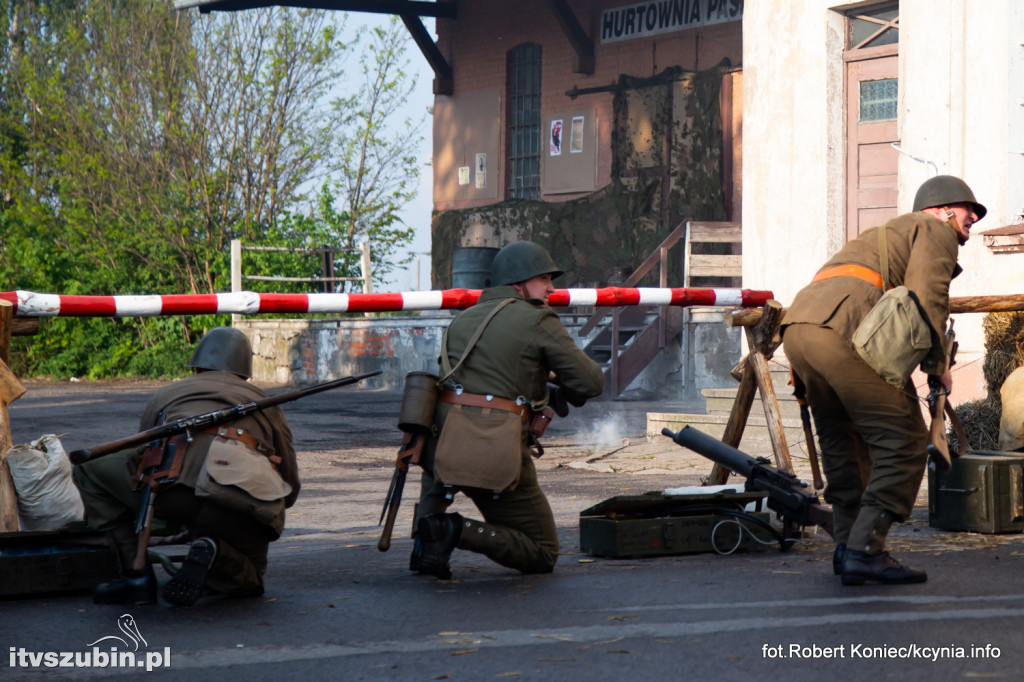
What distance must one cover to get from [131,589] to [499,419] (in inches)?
65.3

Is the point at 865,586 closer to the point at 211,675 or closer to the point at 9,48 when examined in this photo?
the point at 211,675

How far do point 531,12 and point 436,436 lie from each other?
762 inches

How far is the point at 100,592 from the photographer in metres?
5.14

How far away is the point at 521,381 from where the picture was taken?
5.66m

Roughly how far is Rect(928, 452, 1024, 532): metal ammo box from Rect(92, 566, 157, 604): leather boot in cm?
416

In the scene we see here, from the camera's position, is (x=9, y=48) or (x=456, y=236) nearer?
(x=456, y=236)

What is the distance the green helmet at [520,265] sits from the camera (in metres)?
5.84

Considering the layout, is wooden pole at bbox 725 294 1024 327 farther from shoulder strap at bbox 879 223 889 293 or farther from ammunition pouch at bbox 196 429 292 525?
ammunition pouch at bbox 196 429 292 525

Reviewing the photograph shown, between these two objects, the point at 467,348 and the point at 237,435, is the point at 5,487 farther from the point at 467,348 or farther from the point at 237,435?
the point at 467,348

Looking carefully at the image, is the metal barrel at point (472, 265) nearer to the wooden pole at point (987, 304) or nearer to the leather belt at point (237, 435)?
the wooden pole at point (987, 304)

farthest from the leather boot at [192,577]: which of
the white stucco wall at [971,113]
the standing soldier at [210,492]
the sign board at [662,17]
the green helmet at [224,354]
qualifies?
the sign board at [662,17]

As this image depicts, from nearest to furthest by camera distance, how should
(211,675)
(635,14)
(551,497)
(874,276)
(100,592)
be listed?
1. (211,675)
2. (100,592)
3. (874,276)
4. (551,497)
5. (635,14)

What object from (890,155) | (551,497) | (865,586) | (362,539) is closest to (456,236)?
(890,155)

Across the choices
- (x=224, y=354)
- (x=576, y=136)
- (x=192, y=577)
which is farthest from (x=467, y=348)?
(x=576, y=136)
